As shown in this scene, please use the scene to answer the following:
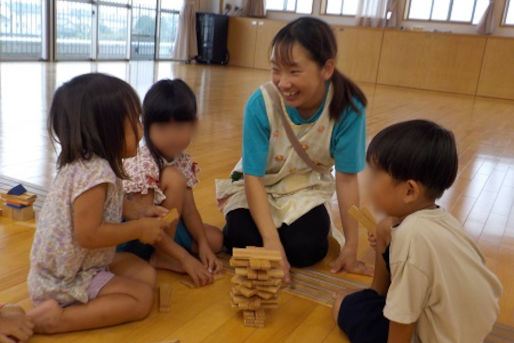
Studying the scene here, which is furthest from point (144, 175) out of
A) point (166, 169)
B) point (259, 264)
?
point (259, 264)

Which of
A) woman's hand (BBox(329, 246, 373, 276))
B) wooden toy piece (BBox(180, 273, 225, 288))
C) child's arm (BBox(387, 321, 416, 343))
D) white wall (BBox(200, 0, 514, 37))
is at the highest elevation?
white wall (BBox(200, 0, 514, 37))

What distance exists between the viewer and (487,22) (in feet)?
25.8

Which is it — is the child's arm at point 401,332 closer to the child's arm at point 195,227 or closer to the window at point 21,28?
the child's arm at point 195,227

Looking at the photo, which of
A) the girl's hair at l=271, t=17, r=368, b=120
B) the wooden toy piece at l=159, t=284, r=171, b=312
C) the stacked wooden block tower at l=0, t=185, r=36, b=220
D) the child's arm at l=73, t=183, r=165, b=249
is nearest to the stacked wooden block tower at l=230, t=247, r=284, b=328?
the wooden toy piece at l=159, t=284, r=171, b=312

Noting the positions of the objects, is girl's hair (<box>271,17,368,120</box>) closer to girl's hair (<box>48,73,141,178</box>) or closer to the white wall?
girl's hair (<box>48,73,141,178</box>)

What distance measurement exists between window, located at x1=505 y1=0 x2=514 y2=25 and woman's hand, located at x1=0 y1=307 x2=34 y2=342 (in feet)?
28.4

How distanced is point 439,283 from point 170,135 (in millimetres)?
767

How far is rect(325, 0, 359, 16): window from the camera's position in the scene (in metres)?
9.10

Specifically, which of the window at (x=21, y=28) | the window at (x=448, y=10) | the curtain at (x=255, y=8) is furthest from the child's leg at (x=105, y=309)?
the curtain at (x=255, y=8)

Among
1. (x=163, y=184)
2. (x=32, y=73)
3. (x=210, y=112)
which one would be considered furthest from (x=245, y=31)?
(x=163, y=184)

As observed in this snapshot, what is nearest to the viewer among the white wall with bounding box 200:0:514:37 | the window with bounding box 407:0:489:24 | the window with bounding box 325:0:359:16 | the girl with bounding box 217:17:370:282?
the girl with bounding box 217:17:370:282

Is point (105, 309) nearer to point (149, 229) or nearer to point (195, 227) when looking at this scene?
point (149, 229)

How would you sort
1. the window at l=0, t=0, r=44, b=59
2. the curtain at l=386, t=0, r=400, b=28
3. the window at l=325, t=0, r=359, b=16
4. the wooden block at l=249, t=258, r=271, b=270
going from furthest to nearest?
1. the window at l=325, t=0, r=359, b=16
2. the curtain at l=386, t=0, r=400, b=28
3. the window at l=0, t=0, r=44, b=59
4. the wooden block at l=249, t=258, r=271, b=270

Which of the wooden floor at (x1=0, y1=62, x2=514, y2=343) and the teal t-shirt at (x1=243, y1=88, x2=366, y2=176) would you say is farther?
the teal t-shirt at (x1=243, y1=88, x2=366, y2=176)
